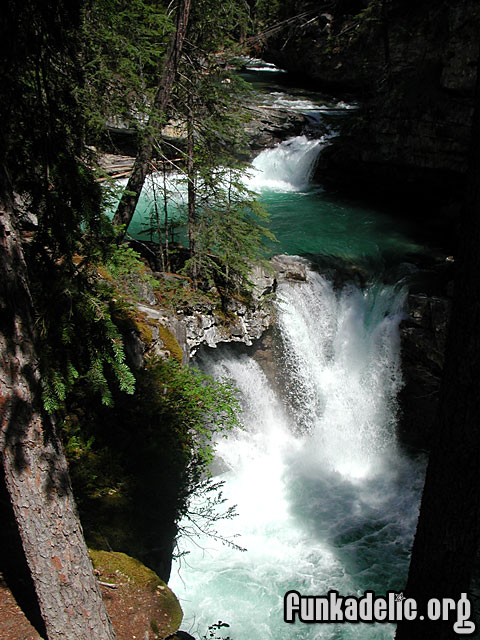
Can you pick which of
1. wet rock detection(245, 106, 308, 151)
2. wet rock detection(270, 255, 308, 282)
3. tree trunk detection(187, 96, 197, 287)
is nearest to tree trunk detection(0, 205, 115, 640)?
tree trunk detection(187, 96, 197, 287)

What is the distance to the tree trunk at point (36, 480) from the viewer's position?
2.80 metres

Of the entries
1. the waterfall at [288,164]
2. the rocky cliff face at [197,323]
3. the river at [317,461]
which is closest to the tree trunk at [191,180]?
the rocky cliff face at [197,323]

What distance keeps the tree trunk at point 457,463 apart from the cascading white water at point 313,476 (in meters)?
4.18

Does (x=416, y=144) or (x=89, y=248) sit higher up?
(x=416, y=144)

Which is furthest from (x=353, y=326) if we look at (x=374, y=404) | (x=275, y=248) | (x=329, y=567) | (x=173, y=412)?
(x=173, y=412)

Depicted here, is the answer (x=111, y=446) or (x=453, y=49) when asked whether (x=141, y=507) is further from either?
(x=453, y=49)

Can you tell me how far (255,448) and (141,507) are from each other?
4196 millimetres

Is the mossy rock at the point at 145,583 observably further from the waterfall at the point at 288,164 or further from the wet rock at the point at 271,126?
the wet rock at the point at 271,126

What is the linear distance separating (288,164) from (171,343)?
12289mm

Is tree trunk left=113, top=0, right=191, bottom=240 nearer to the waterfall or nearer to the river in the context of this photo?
the river

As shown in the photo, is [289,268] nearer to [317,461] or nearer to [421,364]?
[421,364]

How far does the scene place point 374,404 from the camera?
9.98 meters

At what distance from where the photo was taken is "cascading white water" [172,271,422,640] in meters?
6.80

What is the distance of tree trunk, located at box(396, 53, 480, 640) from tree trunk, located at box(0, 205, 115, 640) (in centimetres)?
215
